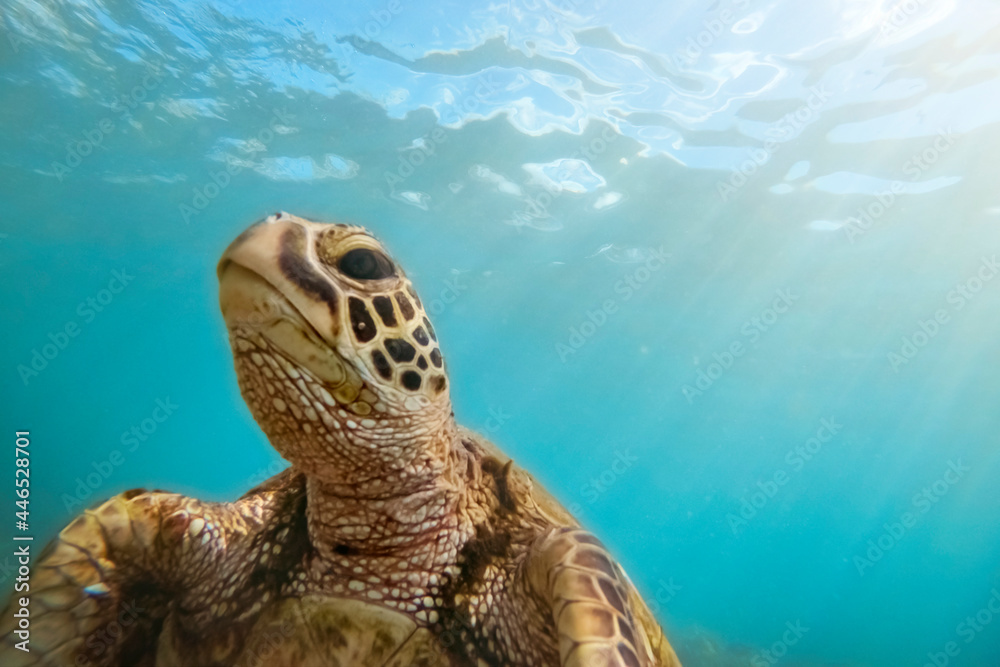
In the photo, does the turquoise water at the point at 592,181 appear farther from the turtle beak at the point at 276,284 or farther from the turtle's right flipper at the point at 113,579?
the turtle beak at the point at 276,284

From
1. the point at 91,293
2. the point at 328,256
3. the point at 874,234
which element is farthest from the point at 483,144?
the point at 91,293

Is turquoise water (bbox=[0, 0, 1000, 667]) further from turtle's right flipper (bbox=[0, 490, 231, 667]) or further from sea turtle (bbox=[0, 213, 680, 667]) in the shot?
sea turtle (bbox=[0, 213, 680, 667])

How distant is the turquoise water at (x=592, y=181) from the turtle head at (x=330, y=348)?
20.4 inches

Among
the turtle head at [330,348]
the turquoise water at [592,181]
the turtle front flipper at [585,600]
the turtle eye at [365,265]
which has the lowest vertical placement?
the turtle front flipper at [585,600]

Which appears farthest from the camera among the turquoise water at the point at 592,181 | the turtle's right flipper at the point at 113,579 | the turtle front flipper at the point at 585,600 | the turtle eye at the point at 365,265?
the turquoise water at the point at 592,181

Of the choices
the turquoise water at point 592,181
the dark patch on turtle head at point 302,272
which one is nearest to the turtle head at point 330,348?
the dark patch on turtle head at point 302,272

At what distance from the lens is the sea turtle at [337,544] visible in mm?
1434

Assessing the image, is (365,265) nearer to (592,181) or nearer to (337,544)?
(337,544)

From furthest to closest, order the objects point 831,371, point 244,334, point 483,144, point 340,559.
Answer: point 831,371, point 483,144, point 340,559, point 244,334

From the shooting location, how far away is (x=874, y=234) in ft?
47.2

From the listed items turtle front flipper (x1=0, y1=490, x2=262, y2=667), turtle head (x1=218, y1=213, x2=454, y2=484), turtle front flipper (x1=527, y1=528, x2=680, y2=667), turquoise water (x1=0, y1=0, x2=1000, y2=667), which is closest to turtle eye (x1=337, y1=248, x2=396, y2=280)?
turtle head (x1=218, y1=213, x2=454, y2=484)

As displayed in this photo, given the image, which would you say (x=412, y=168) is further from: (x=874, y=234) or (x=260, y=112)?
(x=874, y=234)

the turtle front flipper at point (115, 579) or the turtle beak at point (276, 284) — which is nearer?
the turtle beak at point (276, 284)

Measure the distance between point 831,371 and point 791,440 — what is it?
25.8 meters
